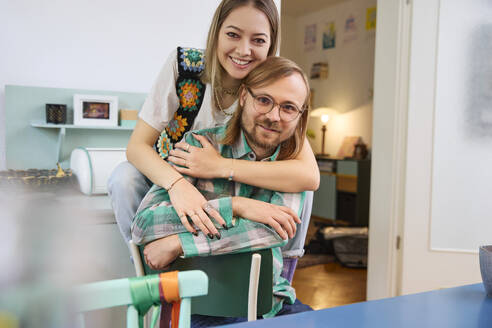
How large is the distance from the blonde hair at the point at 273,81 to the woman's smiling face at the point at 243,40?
0.07 feet

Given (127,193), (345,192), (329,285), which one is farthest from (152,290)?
(345,192)

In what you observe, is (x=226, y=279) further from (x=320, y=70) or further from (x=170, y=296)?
(x=320, y=70)

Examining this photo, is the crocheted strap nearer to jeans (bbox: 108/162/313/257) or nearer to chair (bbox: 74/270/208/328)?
chair (bbox: 74/270/208/328)

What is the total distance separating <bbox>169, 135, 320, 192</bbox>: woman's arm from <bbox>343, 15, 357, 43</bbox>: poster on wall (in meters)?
3.46

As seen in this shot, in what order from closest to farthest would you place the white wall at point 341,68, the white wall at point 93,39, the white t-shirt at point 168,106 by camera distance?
the white t-shirt at point 168,106 → the white wall at point 93,39 → the white wall at point 341,68

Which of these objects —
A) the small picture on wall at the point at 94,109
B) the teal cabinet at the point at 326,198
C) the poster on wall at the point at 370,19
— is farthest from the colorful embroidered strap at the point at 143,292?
the poster on wall at the point at 370,19

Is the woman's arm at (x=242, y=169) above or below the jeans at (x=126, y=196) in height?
above

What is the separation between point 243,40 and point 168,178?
294 mm

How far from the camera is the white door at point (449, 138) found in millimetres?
1691

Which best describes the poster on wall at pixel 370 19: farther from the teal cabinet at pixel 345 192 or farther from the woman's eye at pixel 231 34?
the woman's eye at pixel 231 34

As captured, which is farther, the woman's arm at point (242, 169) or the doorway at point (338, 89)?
the doorway at point (338, 89)

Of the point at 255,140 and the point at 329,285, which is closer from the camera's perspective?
the point at 255,140

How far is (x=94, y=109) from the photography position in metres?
1.09

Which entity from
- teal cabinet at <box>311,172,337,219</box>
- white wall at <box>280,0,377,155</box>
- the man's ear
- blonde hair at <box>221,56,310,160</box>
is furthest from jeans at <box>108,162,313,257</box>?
white wall at <box>280,0,377,155</box>
